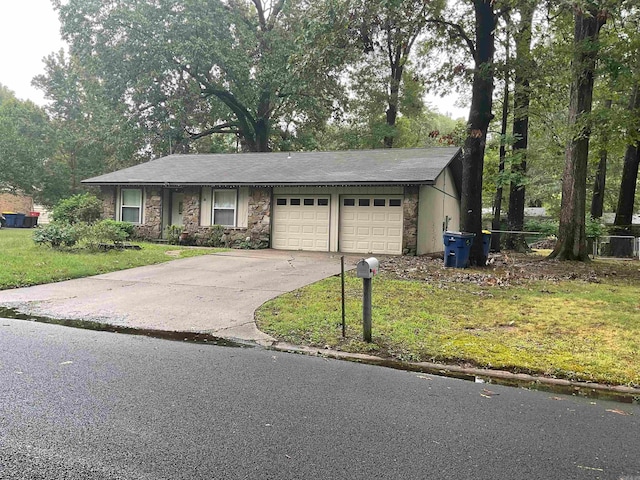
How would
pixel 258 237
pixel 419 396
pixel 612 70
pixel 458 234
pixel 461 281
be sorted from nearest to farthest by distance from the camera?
pixel 419 396 < pixel 461 281 < pixel 612 70 < pixel 458 234 < pixel 258 237

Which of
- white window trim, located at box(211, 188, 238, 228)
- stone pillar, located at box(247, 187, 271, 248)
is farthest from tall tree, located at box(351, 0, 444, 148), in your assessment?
white window trim, located at box(211, 188, 238, 228)

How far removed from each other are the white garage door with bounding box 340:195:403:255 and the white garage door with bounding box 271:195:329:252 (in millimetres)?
697

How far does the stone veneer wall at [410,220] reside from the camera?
1503 cm

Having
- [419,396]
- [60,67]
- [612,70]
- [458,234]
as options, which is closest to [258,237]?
[458,234]

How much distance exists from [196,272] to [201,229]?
764 centimetres

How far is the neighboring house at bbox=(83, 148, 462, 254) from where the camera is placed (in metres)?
15.5

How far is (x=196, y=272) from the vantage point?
35.1ft

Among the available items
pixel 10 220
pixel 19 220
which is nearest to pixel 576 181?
pixel 19 220

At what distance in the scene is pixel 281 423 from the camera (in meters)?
3.14

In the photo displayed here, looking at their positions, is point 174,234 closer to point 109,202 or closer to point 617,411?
point 109,202

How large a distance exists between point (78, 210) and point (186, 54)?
10784 mm

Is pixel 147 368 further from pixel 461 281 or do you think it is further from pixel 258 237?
pixel 258 237

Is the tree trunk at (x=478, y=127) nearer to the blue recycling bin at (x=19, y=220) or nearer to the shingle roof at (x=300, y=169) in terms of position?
the shingle roof at (x=300, y=169)

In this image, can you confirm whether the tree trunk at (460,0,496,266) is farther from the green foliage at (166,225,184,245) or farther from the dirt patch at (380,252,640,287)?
the green foliage at (166,225,184,245)
